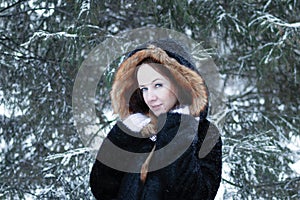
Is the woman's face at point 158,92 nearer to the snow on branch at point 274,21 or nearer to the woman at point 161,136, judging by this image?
the woman at point 161,136

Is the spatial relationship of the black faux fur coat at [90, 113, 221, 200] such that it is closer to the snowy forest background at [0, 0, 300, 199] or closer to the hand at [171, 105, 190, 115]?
the hand at [171, 105, 190, 115]

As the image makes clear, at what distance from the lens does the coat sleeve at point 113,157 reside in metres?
2.38

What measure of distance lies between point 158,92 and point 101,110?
3334mm

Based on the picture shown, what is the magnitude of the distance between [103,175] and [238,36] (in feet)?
11.3

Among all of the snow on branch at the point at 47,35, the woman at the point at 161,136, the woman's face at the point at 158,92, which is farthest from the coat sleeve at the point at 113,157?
the snow on branch at the point at 47,35

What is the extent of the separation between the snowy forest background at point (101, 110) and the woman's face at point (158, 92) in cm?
208

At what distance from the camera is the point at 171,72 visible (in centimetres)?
236

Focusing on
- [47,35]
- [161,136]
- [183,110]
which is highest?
[47,35]

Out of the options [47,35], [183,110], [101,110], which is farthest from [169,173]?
[101,110]

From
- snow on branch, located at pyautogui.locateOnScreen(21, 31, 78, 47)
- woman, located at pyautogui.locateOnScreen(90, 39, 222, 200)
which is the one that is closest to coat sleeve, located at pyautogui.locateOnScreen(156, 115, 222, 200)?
woman, located at pyautogui.locateOnScreen(90, 39, 222, 200)

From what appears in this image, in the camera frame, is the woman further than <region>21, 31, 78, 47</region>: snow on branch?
No

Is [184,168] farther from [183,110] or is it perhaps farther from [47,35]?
[47,35]

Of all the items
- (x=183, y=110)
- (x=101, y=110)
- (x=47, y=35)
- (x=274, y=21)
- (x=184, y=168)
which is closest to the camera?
(x=184, y=168)

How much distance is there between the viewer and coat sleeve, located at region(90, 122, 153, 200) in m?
2.38
